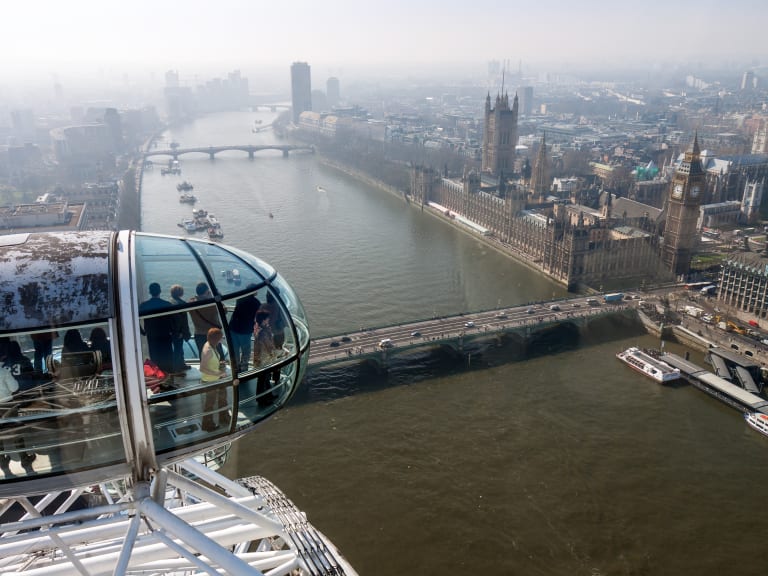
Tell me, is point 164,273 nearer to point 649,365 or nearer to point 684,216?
point 649,365

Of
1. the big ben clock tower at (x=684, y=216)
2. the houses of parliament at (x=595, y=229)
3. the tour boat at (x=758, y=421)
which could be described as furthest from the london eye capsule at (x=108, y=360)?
the big ben clock tower at (x=684, y=216)

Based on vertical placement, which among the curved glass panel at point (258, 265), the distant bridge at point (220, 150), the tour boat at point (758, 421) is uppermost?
the curved glass panel at point (258, 265)

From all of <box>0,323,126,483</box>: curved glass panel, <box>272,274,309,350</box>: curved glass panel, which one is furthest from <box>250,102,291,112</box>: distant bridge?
<box>0,323,126,483</box>: curved glass panel

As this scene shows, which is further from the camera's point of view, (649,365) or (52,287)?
(649,365)

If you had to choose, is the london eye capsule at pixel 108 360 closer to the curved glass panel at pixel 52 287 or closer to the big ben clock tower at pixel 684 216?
the curved glass panel at pixel 52 287

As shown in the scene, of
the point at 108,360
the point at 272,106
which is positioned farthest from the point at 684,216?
the point at 272,106
